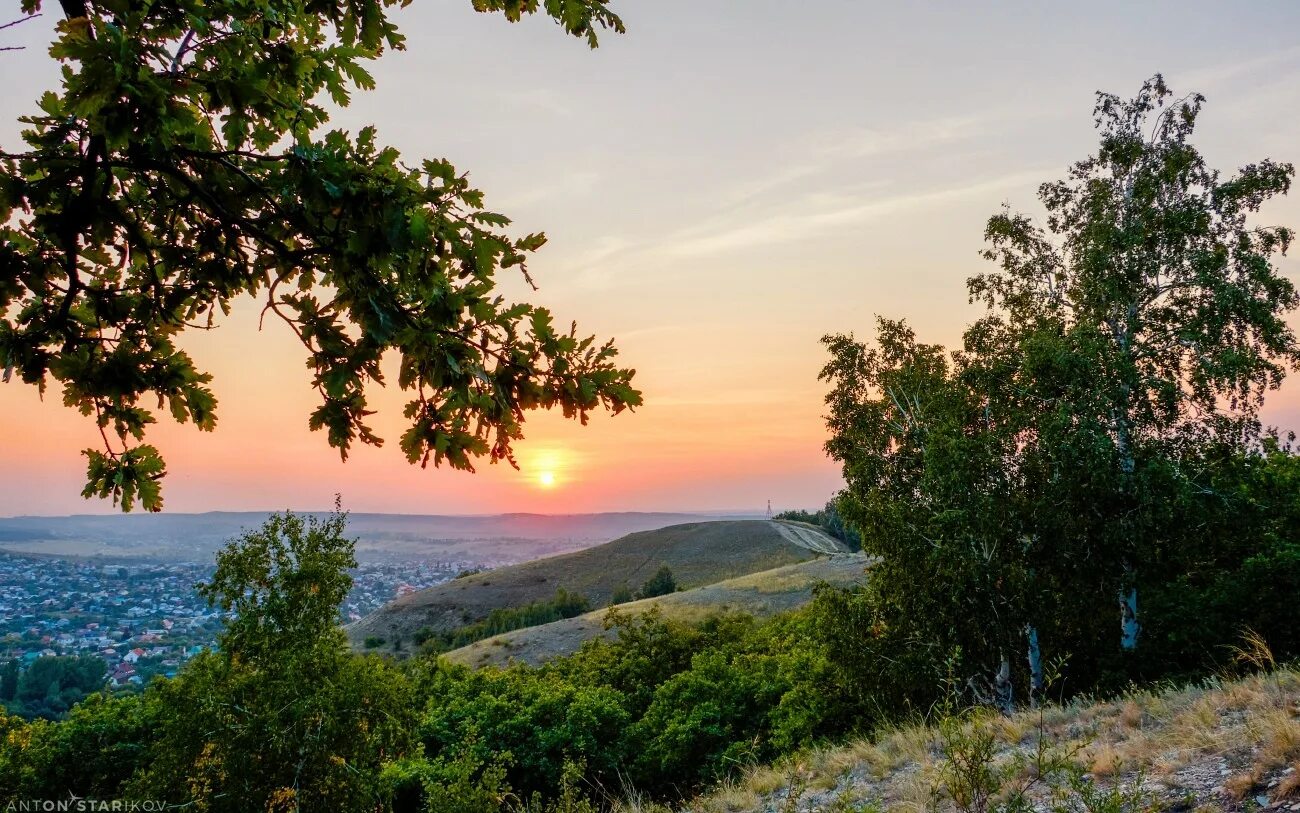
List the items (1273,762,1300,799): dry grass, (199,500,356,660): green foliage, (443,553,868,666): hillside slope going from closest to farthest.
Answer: (1273,762,1300,799): dry grass → (199,500,356,660): green foliage → (443,553,868,666): hillside slope

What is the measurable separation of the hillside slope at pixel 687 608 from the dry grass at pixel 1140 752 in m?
36.1

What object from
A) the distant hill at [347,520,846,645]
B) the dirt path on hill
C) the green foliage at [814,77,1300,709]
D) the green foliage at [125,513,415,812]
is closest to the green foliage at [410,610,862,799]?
the green foliage at [814,77,1300,709]

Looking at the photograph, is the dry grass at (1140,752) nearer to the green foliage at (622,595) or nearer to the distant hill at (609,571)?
the green foliage at (622,595)

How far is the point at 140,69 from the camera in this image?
8.41 feet

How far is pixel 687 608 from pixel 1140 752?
4776 cm

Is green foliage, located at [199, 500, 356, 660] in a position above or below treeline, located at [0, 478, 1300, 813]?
above

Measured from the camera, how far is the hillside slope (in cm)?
4906

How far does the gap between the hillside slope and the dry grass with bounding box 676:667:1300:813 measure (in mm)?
36093

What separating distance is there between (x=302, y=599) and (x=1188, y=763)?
1350cm

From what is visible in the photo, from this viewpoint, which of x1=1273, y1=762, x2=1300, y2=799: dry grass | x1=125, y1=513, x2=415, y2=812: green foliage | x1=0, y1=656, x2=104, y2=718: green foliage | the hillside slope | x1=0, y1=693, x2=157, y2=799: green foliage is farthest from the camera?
the hillside slope

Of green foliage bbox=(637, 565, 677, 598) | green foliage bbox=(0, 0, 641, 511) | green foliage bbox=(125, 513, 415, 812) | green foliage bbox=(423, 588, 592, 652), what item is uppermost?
green foliage bbox=(0, 0, 641, 511)

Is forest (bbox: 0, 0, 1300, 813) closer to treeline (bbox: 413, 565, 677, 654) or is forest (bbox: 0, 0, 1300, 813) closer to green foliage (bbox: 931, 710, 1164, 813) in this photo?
green foliage (bbox: 931, 710, 1164, 813)

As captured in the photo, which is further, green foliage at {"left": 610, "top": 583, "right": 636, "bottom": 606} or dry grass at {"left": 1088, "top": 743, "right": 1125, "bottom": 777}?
green foliage at {"left": 610, "top": 583, "right": 636, "bottom": 606}

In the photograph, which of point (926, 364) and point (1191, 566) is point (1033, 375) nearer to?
point (926, 364)
